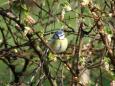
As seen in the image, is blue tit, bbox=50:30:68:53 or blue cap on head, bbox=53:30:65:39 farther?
blue tit, bbox=50:30:68:53

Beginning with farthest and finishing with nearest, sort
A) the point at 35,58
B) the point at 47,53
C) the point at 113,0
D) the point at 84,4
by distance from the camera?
1. the point at 35,58
2. the point at 47,53
3. the point at 113,0
4. the point at 84,4

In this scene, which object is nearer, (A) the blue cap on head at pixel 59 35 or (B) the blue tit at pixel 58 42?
(A) the blue cap on head at pixel 59 35

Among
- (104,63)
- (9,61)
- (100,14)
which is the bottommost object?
(9,61)

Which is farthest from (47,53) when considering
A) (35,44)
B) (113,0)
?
(113,0)

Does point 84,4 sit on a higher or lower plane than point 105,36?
higher

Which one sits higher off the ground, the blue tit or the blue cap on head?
the blue cap on head

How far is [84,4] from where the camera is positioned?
2.67 m

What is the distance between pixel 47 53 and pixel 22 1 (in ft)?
1.48

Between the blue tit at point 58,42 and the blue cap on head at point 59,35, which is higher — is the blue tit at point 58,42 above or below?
below

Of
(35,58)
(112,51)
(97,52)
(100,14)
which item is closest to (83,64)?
(112,51)

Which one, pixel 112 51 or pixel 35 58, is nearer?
pixel 112 51

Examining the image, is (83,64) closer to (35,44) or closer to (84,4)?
(35,44)

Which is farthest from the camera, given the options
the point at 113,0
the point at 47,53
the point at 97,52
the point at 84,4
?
the point at 97,52

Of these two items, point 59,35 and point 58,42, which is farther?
point 58,42
